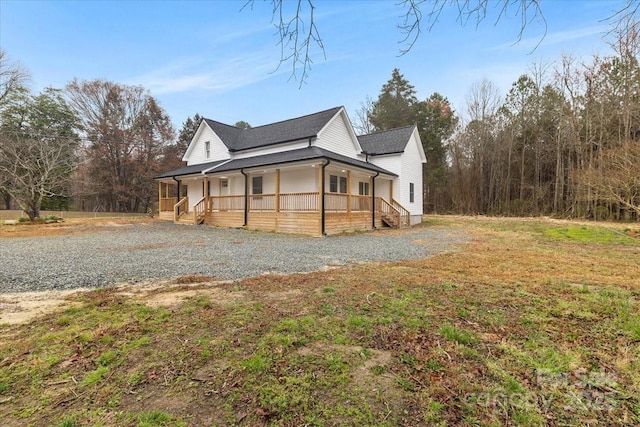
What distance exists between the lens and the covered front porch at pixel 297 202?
44.5ft

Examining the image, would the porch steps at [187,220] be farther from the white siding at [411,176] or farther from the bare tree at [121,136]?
the bare tree at [121,136]

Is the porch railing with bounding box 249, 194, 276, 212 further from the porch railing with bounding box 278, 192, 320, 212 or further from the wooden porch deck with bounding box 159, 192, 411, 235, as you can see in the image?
the porch railing with bounding box 278, 192, 320, 212

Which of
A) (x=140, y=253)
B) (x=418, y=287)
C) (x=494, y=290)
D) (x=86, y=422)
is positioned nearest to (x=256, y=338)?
(x=86, y=422)

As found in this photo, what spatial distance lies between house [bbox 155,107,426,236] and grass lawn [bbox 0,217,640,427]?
29.8 feet

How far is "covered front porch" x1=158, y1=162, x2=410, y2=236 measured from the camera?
534 inches

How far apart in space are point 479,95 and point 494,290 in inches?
1156

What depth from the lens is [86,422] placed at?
6.04 ft

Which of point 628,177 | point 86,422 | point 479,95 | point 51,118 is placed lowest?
point 86,422

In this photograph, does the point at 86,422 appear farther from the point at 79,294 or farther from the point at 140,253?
the point at 140,253

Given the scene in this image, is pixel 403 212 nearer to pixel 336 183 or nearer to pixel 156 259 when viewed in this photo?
pixel 336 183

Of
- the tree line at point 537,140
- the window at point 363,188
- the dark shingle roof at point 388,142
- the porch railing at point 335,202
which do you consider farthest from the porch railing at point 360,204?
the tree line at point 537,140

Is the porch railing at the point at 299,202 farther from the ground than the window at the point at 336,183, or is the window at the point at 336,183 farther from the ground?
the window at the point at 336,183

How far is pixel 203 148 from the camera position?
21.0 m

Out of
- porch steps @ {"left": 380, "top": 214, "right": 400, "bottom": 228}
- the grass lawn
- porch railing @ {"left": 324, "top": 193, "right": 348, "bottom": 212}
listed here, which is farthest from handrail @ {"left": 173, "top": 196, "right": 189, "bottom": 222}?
the grass lawn
